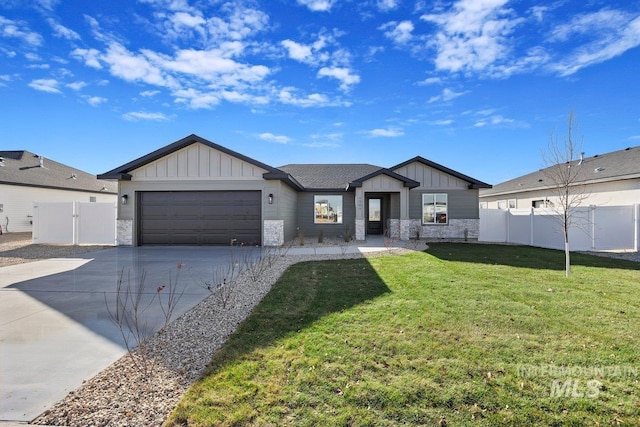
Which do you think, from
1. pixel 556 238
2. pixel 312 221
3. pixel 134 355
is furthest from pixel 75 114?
pixel 556 238

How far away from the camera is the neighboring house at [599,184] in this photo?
1405cm

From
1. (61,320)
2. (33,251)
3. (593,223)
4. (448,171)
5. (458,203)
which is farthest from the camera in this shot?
(458,203)

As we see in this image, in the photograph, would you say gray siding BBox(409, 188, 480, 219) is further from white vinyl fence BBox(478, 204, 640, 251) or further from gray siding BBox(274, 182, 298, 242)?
gray siding BBox(274, 182, 298, 242)

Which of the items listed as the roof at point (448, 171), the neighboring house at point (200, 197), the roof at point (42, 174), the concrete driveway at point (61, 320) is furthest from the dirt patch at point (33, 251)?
the roof at point (448, 171)

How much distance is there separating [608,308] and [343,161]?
62.9ft

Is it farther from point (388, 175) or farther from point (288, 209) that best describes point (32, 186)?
point (388, 175)

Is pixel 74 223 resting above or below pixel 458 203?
below

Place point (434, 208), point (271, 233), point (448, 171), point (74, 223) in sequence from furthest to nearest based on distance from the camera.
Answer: point (434, 208) < point (448, 171) < point (74, 223) < point (271, 233)

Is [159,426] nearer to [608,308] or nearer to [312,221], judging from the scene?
[608,308]

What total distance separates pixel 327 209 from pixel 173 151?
28.3 feet

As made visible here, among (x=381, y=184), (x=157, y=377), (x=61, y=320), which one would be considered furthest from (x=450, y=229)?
(x=61, y=320)

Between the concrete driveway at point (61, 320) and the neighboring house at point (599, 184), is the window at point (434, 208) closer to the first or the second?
the neighboring house at point (599, 184)

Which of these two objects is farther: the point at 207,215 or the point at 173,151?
the point at 207,215

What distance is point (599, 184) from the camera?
15.5 m
